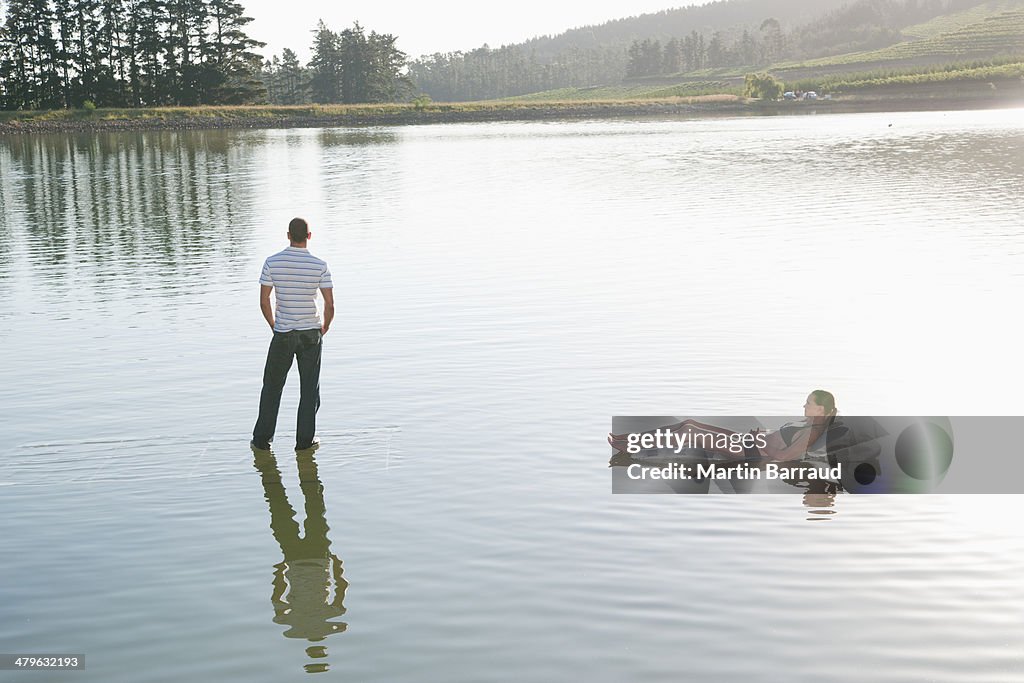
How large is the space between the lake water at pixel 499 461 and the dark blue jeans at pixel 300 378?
1.02 ft

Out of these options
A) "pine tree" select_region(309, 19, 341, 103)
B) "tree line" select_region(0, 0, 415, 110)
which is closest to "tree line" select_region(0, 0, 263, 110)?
"tree line" select_region(0, 0, 415, 110)

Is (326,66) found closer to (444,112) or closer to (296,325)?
(444,112)

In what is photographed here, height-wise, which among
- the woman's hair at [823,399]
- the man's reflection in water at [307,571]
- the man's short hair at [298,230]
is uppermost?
the man's short hair at [298,230]

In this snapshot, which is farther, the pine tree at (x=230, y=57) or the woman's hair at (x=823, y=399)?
the pine tree at (x=230, y=57)

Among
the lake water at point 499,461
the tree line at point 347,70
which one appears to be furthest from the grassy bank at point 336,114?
the lake water at point 499,461

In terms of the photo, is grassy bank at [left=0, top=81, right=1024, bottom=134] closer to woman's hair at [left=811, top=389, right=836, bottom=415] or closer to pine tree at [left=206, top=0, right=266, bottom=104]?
pine tree at [left=206, top=0, right=266, bottom=104]

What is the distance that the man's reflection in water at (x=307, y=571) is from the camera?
724 cm

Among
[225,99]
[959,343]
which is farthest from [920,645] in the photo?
[225,99]

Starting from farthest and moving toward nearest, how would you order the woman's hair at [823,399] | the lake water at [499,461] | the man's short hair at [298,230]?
the man's short hair at [298,230] → the woman's hair at [823,399] → the lake water at [499,461]

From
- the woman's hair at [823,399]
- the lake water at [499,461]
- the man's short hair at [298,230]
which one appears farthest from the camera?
the man's short hair at [298,230]

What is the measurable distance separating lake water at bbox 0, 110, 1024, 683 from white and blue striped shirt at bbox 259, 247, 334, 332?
1377 mm

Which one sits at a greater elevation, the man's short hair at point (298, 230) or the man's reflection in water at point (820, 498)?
the man's short hair at point (298, 230)

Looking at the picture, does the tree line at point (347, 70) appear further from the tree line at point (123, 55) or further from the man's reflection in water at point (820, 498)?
the man's reflection in water at point (820, 498)

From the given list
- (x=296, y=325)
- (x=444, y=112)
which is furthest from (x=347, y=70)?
(x=296, y=325)
